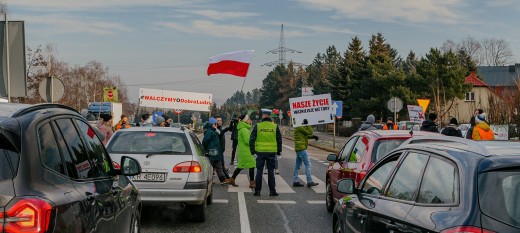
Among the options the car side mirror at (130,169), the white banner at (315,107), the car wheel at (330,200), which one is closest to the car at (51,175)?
the car side mirror at (130,169)

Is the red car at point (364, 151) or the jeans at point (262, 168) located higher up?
the red car at point (364, 151)

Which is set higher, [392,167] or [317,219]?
[392,167]

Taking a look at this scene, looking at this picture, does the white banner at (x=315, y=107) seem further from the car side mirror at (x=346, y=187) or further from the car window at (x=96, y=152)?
the car window at (x=96, y=152)

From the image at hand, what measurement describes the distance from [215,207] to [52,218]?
843 centimetres

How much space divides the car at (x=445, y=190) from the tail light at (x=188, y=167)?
440 centimetres

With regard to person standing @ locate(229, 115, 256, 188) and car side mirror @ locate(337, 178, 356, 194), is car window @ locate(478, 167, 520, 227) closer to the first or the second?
car side mirror @ locate(337, 178, 356, 194)

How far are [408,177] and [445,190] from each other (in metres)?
0.76

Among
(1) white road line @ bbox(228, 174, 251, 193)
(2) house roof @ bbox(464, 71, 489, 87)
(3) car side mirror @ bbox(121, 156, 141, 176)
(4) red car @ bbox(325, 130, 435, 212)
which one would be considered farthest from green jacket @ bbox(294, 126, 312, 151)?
(2) house roof @ bbox(464, 71, 489, 87)

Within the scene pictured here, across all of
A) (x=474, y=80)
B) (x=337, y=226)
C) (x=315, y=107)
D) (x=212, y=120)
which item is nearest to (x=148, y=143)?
(x=337, y=226)

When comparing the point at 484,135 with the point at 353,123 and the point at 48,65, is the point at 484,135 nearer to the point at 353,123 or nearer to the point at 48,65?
the point at 48,65

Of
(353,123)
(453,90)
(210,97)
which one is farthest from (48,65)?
(453,90)

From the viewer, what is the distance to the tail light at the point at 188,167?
9.60 metres

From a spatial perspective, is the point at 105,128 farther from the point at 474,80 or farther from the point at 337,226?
the point at 474,80

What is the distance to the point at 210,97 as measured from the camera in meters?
51.9
